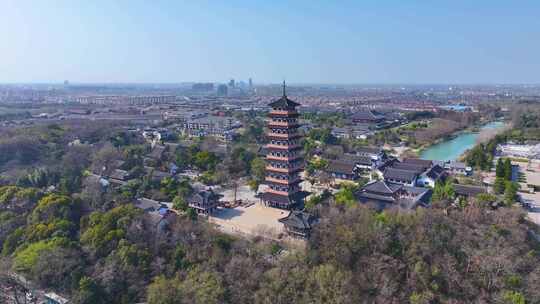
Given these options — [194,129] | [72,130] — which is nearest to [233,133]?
[194,129]

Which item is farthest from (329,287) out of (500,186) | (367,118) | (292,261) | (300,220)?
(367,118)

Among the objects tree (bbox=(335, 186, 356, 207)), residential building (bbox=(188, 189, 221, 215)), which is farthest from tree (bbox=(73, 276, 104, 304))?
tree (bbox=(335, 186, 356, 207))

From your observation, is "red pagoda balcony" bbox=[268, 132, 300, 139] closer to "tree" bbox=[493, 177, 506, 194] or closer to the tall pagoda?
the tall pagoda

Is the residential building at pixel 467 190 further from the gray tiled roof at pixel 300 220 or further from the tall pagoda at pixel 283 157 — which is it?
the gray tiled roof at pixel 300 220

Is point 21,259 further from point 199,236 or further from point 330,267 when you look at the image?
point 330,267

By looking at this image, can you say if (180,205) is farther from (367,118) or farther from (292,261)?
(367,118)

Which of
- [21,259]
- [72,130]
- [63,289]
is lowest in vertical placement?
[63,289]

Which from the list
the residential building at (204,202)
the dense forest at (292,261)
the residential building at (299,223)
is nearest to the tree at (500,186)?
the dense forest at (292,261)
